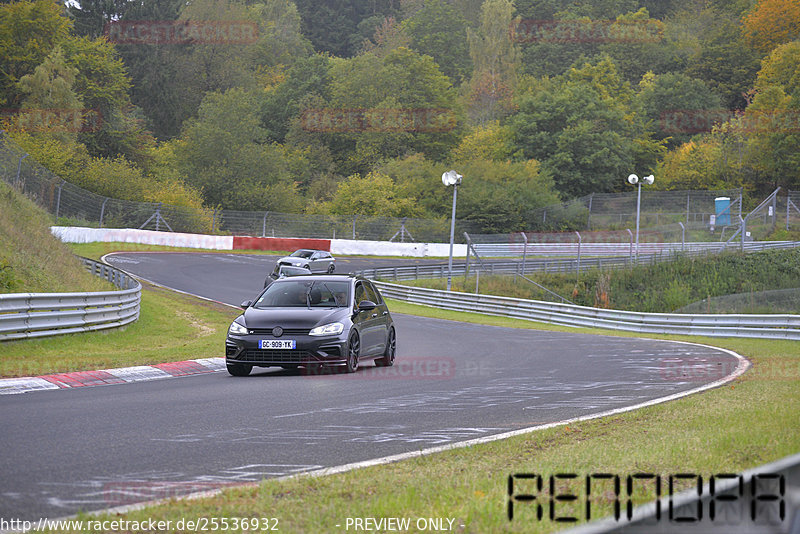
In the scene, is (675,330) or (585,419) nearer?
(585,419)

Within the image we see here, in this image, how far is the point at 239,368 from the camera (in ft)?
46.2

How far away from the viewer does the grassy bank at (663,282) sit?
1487 inches

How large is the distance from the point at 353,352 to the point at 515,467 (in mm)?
8219

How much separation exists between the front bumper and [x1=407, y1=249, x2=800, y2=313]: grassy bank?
2494 cm

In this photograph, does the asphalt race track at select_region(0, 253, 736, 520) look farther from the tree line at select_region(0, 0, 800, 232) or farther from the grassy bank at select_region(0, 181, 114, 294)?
the tree line at select_region(0, 0, 800, 232)

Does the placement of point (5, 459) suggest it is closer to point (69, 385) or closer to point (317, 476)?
point (317, 476)

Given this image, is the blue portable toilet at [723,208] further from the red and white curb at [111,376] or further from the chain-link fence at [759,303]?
the red and white curb at [111,376]

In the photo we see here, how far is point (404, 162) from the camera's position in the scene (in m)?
83.9

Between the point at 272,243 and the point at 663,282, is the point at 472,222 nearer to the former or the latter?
the point at 272,243

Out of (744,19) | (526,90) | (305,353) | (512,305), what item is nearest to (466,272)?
(512,305)

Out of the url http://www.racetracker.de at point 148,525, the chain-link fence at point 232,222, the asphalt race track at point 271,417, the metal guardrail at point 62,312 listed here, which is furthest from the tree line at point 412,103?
the url http://www.racetracker.de at point 148,525

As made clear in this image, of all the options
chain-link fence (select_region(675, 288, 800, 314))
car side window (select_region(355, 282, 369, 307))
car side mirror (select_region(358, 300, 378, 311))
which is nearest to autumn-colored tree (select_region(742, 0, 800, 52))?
chain-link fence (select_region(675, 288, 800, 314))

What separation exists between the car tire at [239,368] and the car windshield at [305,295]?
4.17 ft

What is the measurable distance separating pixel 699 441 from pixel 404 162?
3048 inches
